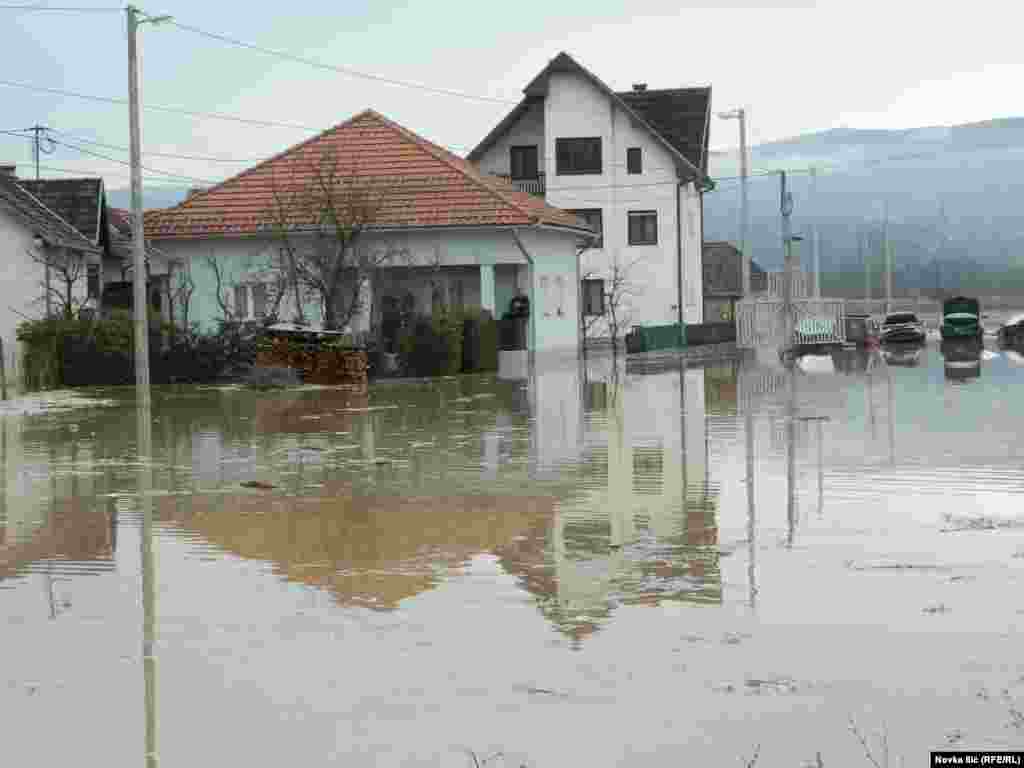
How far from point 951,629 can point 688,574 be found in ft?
7.73

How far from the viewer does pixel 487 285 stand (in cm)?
5156

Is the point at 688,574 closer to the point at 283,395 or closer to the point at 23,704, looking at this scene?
the point at 23,704

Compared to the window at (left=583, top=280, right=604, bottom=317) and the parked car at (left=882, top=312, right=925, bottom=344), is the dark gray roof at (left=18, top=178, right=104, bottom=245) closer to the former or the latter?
the window at (left=583, top=280, right=604, bottom=317)

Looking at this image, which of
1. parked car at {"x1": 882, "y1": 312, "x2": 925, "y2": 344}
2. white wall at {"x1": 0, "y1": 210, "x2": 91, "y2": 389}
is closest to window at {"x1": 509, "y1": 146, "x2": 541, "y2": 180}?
parked car at {"x1": 882, "y1": 312, "x2": 925, "y2": 344}

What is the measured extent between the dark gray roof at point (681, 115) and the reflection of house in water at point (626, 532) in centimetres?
5589

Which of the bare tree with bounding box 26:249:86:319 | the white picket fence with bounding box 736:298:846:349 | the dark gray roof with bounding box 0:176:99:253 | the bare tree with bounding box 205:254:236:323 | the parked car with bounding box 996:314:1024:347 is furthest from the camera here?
the parked car with bounding box 996:314:1024:347

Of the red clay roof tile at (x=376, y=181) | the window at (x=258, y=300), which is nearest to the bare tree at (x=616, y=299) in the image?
the red clay roof tile at (x=376, y=181)

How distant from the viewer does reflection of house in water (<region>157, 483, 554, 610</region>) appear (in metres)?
11.8

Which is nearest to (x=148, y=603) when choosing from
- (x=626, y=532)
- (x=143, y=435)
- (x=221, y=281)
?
(x=626, y=532)

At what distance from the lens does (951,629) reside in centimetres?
964

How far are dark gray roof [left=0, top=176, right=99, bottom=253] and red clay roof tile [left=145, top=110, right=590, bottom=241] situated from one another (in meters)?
2.71

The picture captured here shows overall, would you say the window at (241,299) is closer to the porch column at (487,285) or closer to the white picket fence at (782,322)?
the porch column at (487,285)

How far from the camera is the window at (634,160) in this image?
248ft

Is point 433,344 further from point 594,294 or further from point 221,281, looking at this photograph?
point 594,294
